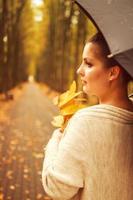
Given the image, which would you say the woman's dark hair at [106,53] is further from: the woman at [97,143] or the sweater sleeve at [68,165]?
the sweater sleeve at [68,165]

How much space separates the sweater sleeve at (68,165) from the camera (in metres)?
2.00

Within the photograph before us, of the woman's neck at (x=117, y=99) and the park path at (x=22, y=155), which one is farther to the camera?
the park path at (x=22, y=155)

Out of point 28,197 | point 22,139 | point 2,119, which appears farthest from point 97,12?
point 2,119

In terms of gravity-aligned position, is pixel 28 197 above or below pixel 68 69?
above

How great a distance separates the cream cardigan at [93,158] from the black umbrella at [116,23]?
23cm

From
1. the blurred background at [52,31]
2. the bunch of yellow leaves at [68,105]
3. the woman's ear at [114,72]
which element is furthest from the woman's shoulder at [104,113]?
the blurred background at [52,31]

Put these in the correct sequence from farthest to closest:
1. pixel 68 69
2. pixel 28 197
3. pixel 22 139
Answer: pixel 68 69 → pixel 22 139 → pixel 28 197

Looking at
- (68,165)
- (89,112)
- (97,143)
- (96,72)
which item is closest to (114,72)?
(96,72)

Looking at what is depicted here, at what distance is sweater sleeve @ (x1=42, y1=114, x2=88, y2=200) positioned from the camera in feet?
6.55

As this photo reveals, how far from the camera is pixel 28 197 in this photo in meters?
7.25

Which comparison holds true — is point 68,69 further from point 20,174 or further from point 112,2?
point 112,2

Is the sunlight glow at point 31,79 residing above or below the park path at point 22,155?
below

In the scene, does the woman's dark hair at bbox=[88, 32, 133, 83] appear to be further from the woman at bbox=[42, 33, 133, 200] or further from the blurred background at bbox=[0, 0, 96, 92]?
the blurred background at bbox=[0, 0, 96, 92]

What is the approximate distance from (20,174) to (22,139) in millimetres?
4272
